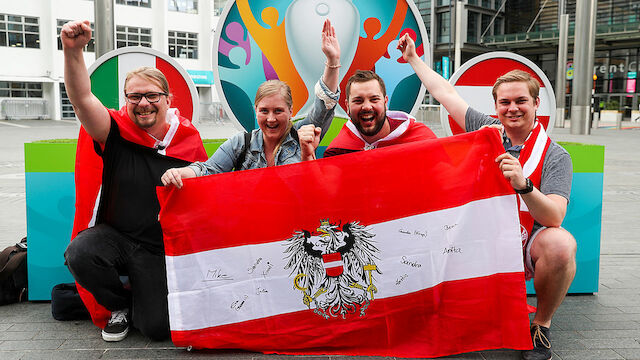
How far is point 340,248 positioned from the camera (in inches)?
127

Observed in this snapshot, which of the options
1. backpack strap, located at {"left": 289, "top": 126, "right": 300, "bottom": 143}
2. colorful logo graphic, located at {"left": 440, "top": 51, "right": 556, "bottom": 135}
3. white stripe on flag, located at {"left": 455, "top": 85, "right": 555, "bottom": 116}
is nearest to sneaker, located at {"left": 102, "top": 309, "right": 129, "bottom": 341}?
backpack strap, located at {"left": 289, "top": 126, "right": 300, "bottom": 143}

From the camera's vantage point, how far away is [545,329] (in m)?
3.21

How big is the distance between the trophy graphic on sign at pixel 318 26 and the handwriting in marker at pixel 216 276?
2162 millimetres

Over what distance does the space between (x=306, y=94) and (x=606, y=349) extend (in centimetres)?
302

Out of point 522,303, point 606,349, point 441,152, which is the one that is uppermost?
point 441,152

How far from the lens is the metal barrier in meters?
35.1

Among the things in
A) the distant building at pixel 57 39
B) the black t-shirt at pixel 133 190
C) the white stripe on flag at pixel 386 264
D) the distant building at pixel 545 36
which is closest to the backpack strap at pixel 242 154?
the black t-shirt at pixel 133 190

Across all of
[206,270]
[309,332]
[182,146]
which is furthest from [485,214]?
[182,146]

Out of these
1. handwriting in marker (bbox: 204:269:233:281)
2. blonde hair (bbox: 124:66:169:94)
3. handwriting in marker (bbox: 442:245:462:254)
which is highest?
blonde hair (bbox: 124:66:169:94)

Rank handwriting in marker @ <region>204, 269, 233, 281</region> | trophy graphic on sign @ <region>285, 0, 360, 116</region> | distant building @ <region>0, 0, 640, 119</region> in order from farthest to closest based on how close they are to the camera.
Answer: distant building @ <region>0, 0, 640, 119</region> < trophy graphic on sign @ <region>285, 0, 360, 116</region> < handwriting in marker @ <region>204, 269, 233, 281</region>

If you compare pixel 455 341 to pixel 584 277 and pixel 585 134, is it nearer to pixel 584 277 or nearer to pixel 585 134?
pixel 584 277

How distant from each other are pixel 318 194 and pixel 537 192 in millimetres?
1183

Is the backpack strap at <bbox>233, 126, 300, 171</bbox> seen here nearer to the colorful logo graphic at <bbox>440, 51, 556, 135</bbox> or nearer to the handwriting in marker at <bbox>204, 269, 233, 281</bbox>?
the handwriting in marker at <bbox>204, 269, 233, 281</bbox>

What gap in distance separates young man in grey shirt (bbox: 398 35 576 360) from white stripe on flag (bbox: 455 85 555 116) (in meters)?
1.31
